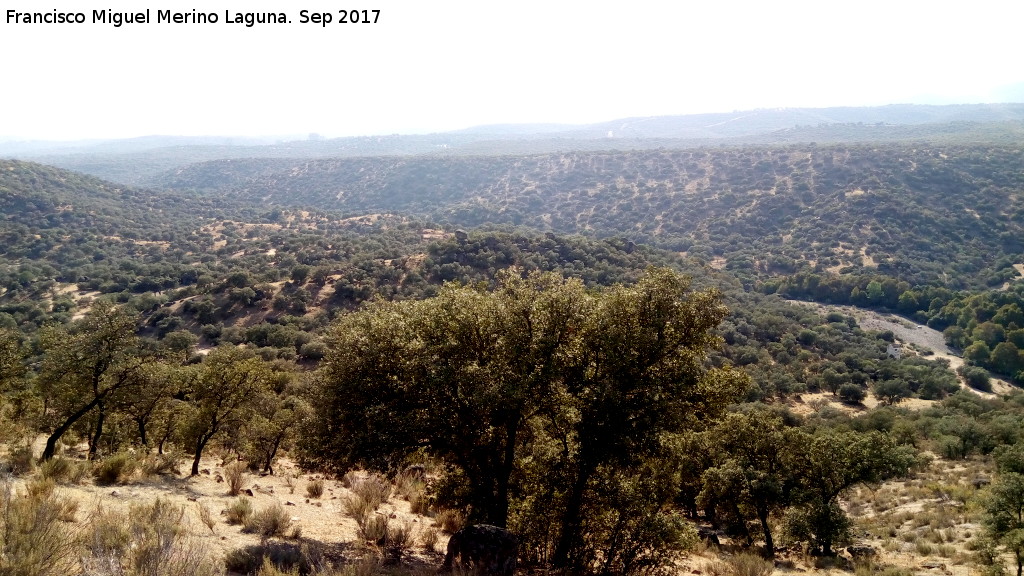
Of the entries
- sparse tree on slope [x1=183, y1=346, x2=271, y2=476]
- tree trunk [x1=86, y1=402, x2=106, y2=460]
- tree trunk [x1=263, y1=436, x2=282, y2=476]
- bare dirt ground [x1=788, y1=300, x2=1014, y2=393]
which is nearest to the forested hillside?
bare dirt ground [x1=788, y1=300, x2=1014, y2=393]

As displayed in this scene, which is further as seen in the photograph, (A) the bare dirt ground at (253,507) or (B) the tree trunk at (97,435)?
(B) the tree trunk at (97,435)

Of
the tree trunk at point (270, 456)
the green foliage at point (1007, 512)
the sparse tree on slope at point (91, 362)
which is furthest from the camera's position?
the tree trunk at point (270, 456)

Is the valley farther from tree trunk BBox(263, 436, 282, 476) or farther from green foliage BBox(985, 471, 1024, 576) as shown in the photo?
tree trunk BBox(263, 436, 282, 476)

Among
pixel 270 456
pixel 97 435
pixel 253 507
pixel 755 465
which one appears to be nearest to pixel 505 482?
pixel 253 507

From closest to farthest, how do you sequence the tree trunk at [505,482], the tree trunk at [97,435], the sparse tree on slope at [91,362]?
the tree trunk at [505,482] < the sparse tree on slope at [91,362] < the tree trunk at [97,435]

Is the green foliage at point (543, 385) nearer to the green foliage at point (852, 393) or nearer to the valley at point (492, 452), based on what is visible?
the valley at point (492, 452)

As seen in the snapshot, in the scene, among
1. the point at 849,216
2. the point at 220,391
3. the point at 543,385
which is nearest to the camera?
the point at 543,385

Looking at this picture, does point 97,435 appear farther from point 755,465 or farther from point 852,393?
point 852,393

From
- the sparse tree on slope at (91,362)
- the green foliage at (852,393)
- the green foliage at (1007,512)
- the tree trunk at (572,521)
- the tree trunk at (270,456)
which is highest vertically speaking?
the sparse tree on slope at (91,362)

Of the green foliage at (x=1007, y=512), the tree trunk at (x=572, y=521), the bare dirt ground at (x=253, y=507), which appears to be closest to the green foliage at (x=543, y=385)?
the tree trunk at (x=572, y=521)

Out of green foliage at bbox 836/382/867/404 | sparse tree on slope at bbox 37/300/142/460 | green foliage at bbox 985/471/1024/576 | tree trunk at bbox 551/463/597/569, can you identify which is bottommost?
green foliage at bbox 836/382/867/404

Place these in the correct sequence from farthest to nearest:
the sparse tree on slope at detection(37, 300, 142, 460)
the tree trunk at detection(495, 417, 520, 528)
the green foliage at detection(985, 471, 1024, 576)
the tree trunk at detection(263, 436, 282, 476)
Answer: the tree trunk at detection(263, 436, 282, 476)
the sparse tree on slope at detection(37, 300, 142, 460)
the green foliage at detection(985, 471, 1024, 576)
the tree trunk at detection(495, 417, 520, 528)

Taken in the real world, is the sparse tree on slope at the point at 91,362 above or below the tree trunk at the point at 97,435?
above
